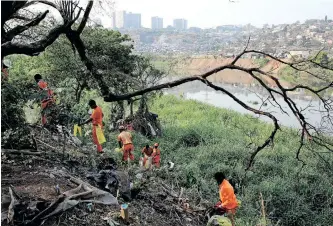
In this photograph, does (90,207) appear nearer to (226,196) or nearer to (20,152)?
(20,152)

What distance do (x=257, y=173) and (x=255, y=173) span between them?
4.2 inches

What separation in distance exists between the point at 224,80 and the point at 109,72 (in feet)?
113

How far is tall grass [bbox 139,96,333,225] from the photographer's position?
378 inches

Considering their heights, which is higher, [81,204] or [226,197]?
[81,204]

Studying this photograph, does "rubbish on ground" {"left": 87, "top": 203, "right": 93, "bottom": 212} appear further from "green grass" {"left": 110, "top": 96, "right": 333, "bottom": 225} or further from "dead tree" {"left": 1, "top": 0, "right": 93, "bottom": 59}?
"green grass" {"left": 110, "top": 96, "right": 333, "bottom": 225}

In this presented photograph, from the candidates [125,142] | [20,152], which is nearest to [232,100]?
[125,142]

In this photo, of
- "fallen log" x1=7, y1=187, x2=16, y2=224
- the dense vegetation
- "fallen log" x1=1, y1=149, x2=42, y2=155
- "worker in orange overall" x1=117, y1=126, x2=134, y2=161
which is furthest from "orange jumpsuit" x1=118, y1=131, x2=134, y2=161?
"fallen log" x1=7, y1=187, x2=16, y2=224

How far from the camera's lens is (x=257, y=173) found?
462 inches

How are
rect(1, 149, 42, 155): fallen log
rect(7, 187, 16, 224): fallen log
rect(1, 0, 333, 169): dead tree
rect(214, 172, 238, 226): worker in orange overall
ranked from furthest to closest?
rect(214, 172, 238, 226): worker in orange overall < rect(1, 149, 42, 155): fallen log < rect(1, 0, 333, 169): dead tree < rect(7, 187, 16, 224): fallen log

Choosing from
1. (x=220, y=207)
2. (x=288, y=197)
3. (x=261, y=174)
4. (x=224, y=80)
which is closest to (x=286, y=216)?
(x=288, y=197)

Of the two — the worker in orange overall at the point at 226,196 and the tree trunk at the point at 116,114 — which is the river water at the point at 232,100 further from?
the worker in orange overall at the point at 226,196

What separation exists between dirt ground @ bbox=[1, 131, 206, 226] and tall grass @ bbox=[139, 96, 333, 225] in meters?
1.63

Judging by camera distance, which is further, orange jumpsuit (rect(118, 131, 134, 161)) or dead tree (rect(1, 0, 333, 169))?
orange jumpsuit (rect(118, 131, 134, 161))

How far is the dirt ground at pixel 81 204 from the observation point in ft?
17.4
